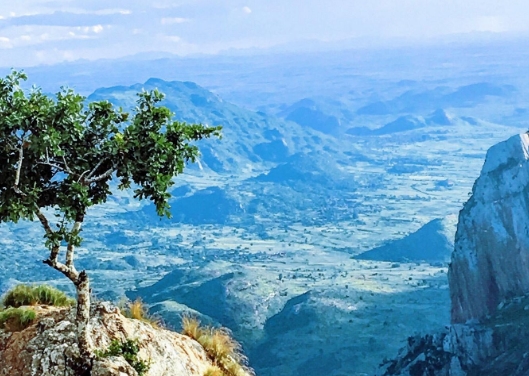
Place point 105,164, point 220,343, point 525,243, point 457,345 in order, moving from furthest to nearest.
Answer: point 525,243, point 457,345, point 220,343, point 105,164

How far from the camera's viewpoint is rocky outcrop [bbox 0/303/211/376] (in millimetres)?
25609

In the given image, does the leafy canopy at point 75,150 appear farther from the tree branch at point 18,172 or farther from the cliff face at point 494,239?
the cliff face at point 494,239

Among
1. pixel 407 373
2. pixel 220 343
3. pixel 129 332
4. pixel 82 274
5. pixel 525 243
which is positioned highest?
pixel 82 274

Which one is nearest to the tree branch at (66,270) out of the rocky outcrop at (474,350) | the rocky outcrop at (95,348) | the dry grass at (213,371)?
the rocky outcrop at (95,348)

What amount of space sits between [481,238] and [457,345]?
148 feet

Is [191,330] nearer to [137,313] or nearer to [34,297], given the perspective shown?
[137,313]

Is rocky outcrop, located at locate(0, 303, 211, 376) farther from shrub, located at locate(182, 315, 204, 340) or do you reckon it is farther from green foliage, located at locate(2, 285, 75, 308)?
green foliage, located at locate(2, 285, 75, 308)

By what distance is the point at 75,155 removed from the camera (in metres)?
27.4

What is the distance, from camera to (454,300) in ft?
587

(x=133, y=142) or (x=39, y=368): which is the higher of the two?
(x=133, y=142)

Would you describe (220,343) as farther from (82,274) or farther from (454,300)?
(454,300)

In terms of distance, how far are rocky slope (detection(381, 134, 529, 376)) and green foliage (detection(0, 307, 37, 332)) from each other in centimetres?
11326

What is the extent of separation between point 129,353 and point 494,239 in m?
164

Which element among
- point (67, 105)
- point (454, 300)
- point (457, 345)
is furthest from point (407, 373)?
point (67, 105)
